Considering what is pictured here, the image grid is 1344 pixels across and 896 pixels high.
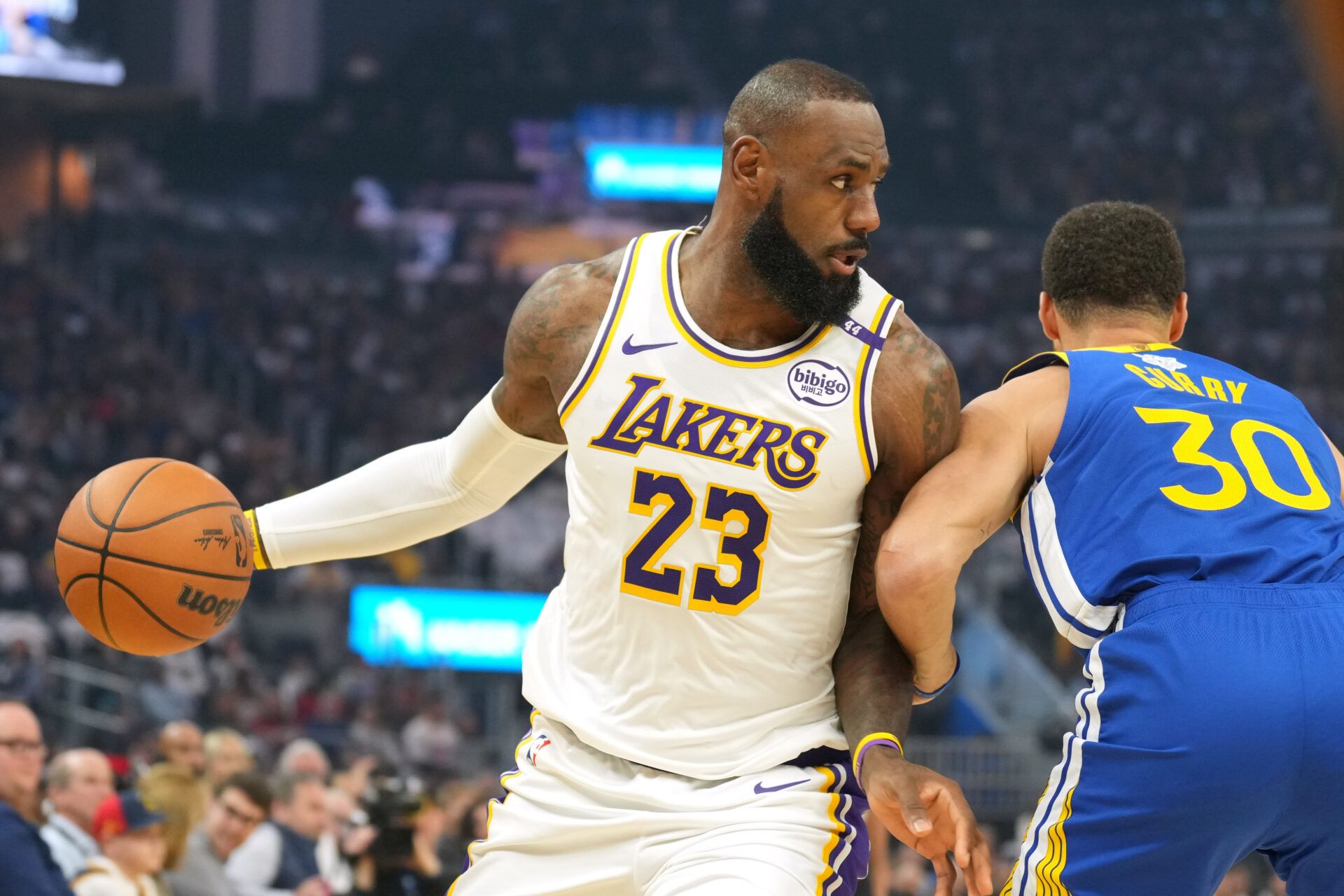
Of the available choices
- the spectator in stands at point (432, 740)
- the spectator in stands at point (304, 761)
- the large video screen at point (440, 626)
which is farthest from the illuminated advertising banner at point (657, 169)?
the spectator in stands at point (304, 761)

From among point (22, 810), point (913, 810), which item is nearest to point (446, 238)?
point (22, 810)

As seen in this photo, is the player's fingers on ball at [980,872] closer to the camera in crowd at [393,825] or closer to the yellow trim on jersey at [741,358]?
the yellow trim on jersey at [741,358]

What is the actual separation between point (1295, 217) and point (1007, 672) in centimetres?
1070

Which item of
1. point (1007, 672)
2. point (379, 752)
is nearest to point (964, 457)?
point (379, 752)

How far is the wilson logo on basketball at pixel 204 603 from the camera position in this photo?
352 centimetres

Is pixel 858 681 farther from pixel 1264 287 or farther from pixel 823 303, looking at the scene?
pixel 1264 287

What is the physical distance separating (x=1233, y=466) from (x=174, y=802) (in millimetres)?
4723

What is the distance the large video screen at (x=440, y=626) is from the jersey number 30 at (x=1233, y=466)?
478 inches

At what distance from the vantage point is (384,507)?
383 cm

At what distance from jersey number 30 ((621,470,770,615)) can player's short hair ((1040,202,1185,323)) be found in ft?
3.15

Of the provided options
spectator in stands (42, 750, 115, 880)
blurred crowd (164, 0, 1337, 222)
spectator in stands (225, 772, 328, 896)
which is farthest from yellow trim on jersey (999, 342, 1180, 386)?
blurred crowd (164, 0, 1337, 222)

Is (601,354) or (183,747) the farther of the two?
(183,747)

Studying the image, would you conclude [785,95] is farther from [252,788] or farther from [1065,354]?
[252,788]

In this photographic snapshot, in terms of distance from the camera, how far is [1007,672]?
15.1 m
